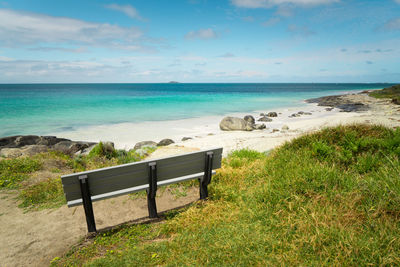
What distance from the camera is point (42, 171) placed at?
20.9ft

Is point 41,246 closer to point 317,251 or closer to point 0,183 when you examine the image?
point 0,183

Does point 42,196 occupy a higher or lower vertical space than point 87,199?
lower

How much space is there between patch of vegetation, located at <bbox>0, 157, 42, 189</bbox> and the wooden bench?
3441mm

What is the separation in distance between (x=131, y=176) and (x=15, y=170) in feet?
15.1

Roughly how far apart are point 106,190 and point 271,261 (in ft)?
7.97

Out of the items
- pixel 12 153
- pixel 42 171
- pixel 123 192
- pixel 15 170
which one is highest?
pixel 123 192

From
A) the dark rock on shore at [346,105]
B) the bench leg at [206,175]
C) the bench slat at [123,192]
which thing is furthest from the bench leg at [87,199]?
the dark rock on shore at [346,105]

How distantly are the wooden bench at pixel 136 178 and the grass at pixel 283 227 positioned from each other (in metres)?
0.51

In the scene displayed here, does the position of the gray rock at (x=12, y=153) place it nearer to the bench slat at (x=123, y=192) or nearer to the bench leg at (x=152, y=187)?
the bench slat at (x=123, y=192)

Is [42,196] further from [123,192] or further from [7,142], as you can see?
[7,142]

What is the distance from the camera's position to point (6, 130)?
18078 mm

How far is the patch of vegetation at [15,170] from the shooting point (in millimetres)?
5637

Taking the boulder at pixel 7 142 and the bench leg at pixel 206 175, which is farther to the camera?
the boulder at pixel 7 142

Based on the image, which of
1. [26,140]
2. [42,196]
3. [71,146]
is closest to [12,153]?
[71,146]
